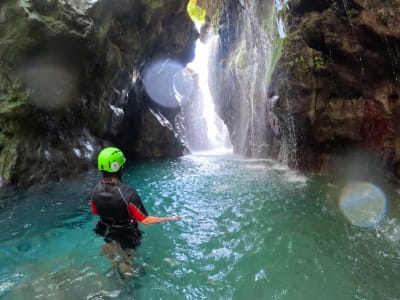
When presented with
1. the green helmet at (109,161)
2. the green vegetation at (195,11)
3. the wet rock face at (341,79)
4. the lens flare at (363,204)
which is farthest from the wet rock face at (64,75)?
the lens flare at (363,204)

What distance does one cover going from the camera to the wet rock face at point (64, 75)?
13633 mm

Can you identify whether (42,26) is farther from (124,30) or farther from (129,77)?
(129,77)

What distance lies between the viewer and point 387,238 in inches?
240

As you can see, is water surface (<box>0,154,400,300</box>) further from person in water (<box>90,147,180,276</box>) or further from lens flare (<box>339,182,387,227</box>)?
person in water (<box>90,147,180,276</box>)

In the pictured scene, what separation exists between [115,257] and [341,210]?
6.07 meters

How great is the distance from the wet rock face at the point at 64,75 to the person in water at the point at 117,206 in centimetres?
1105

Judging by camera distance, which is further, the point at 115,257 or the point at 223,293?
the point at 115,257

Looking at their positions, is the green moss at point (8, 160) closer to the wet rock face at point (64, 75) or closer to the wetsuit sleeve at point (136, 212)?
the wet rock face at point (64, 75)

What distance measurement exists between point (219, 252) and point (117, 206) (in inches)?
95.3

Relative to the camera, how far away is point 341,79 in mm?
12258

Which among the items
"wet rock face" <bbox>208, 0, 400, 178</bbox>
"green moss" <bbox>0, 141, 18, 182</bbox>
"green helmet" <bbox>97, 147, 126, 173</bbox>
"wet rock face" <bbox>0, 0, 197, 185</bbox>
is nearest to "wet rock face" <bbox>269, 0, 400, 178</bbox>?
"wet rock face" <bbox>208, 0, 400, 178</bbox>

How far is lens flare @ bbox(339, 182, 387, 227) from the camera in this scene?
23.7 feet

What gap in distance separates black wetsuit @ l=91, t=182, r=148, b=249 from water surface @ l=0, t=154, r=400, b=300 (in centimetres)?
77

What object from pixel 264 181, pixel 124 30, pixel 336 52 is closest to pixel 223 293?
pixel 264 181
